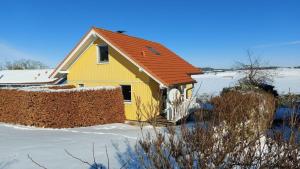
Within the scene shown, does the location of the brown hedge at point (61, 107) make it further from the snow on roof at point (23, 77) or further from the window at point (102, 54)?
the snow on roof at point (23, 77)

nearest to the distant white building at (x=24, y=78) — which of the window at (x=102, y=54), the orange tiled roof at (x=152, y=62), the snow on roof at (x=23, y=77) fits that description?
the snow on roof at (x=23, y=77)

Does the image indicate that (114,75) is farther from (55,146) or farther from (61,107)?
(55,146)

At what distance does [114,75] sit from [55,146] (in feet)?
28.9

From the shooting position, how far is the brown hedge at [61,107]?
49.3 ft

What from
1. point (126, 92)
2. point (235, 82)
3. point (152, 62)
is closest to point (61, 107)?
point (126, 92)

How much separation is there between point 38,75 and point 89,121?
27.5 metres

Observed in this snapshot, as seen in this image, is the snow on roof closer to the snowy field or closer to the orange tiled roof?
the orange tiled roof

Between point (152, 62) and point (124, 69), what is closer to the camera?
point (124, 69)

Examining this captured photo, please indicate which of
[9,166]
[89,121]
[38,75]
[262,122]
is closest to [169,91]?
[89,121]

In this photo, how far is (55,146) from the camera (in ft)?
34.6

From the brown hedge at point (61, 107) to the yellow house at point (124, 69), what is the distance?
3.90ft

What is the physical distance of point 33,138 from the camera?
40.2 ft

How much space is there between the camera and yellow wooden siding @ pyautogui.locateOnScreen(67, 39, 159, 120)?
58.5 ft

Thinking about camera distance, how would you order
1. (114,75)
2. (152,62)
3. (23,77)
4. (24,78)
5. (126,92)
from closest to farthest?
1. (152,62)
2. (114,75)
3. (126,92)
4. (24,78)
5. (23,77)
